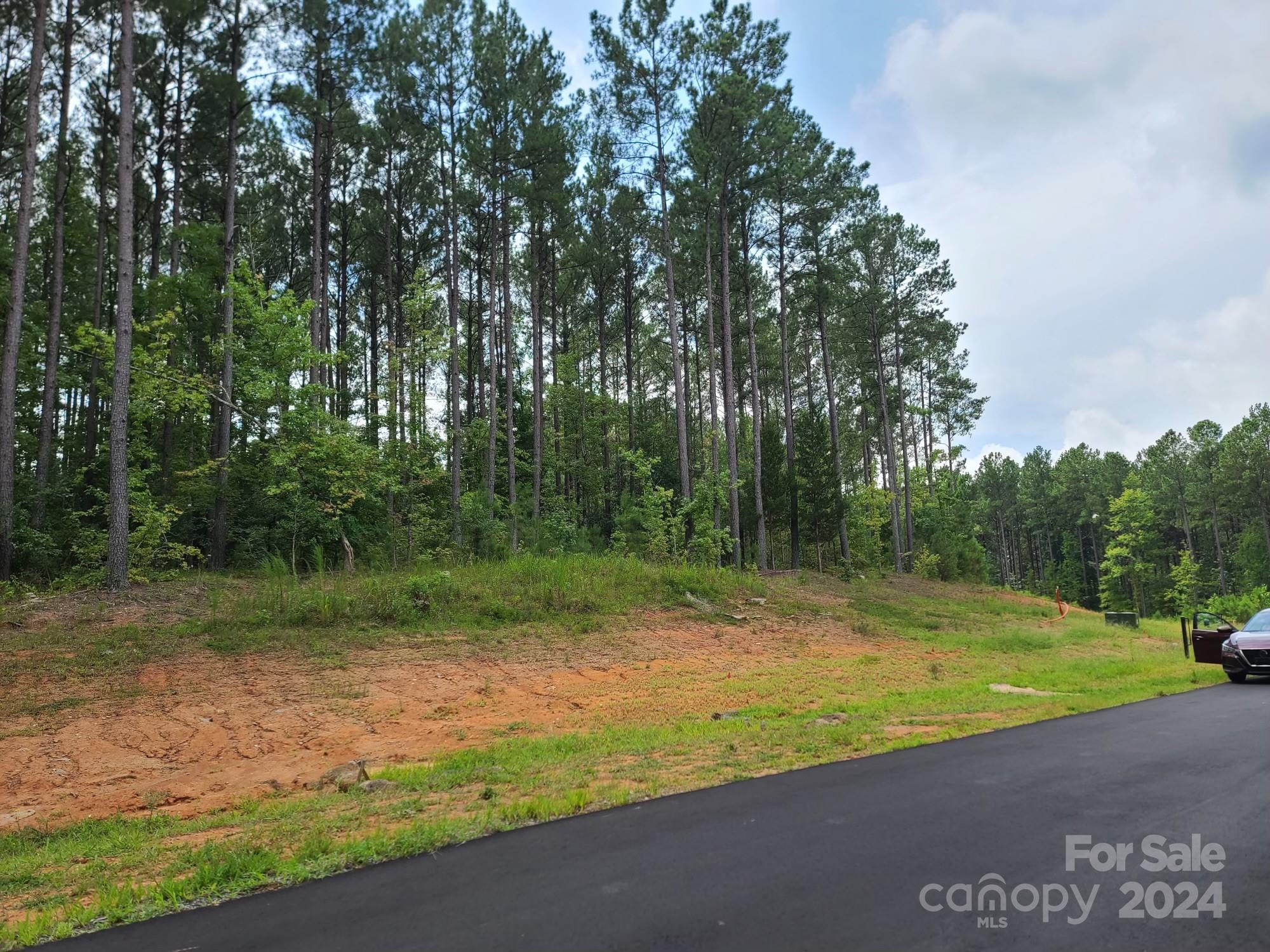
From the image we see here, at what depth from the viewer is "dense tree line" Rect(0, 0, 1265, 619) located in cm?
1567

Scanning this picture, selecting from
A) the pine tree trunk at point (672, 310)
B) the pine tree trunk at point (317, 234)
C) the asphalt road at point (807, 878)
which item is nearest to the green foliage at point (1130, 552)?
the pine tree trunk at point (672, 310)

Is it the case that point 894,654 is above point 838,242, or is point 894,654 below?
below

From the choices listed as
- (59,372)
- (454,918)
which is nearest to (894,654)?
(454,918)

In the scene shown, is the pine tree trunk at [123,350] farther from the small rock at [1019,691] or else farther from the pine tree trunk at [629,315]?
the pine tree trunk at [629,315]

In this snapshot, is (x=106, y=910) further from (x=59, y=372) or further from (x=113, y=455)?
(x=59, y=372)

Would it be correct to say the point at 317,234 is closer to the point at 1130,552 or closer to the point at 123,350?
A: the point at 123,350

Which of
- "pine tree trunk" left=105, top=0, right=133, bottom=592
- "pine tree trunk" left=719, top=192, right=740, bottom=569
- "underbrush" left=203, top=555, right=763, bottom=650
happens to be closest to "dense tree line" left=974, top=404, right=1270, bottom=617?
"pine tree trunk" left=719, top=192, right=740, bottom=569

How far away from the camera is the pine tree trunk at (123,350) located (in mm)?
12195

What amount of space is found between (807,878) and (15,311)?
17322 millimetres

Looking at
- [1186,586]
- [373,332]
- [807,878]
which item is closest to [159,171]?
[373,332]

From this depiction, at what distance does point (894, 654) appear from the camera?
48.1 ft

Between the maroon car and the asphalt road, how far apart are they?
8.89m

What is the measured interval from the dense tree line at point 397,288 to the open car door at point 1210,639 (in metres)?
11.7

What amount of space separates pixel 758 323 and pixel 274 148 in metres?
20.7
